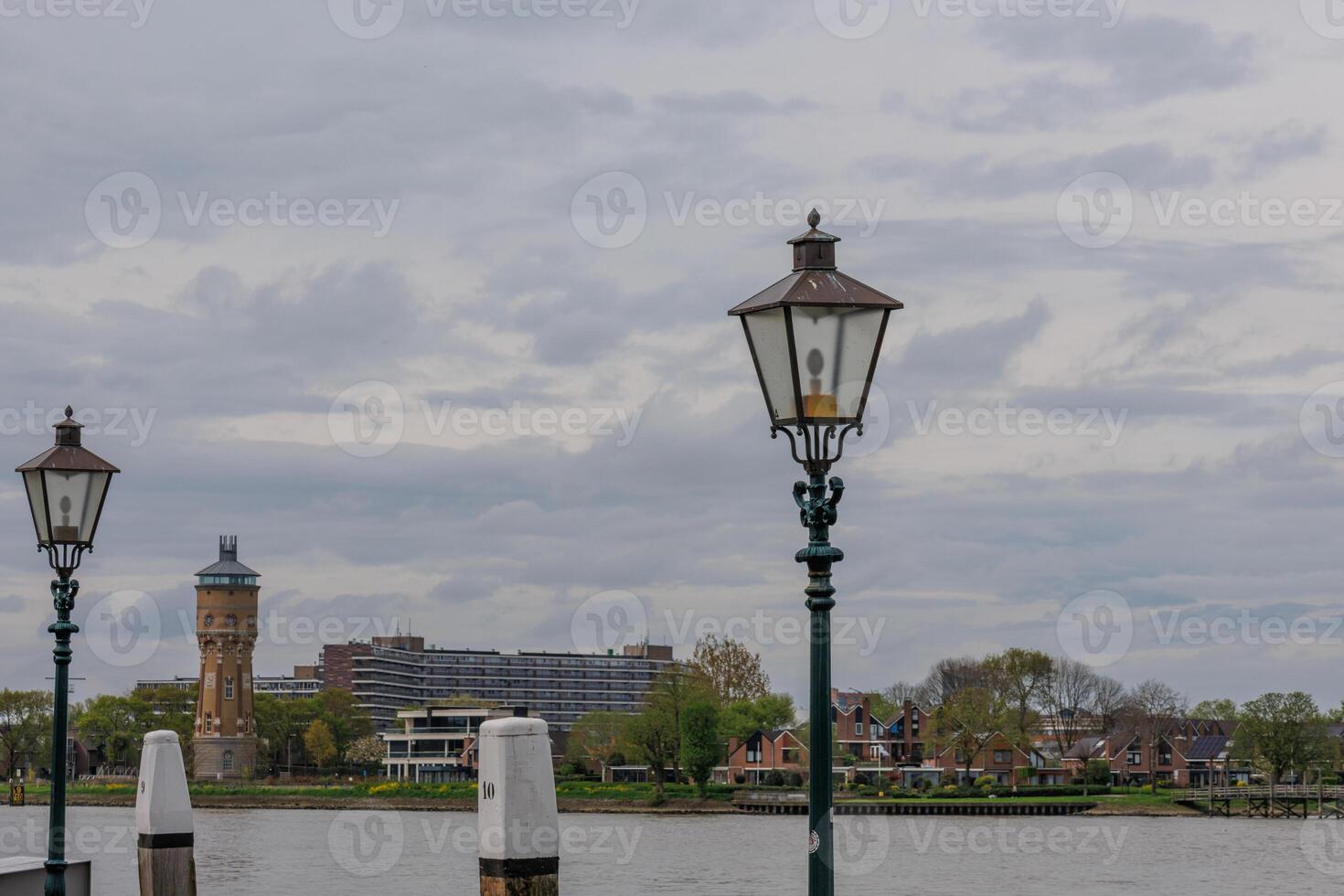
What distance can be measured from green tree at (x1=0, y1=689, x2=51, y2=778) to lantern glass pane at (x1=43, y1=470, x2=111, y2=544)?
14880 cm

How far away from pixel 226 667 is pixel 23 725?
751 inches

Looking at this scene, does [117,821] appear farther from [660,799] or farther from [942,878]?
[942,878]

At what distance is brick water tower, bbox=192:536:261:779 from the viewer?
15550 centimetres

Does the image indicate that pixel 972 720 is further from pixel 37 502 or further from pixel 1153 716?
pixel 37 502

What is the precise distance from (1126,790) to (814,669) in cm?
13452

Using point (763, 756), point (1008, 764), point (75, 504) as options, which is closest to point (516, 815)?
point (75, 504)

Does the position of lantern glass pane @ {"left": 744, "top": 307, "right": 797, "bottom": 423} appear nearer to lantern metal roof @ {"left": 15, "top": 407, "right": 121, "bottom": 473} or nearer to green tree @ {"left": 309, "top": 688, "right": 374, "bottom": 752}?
lantern metal roof @ {"left": 15, "top": 407, "right": 121, "bottom": 473}

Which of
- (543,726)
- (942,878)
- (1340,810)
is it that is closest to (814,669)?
(543,726)

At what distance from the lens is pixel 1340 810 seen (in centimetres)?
12175

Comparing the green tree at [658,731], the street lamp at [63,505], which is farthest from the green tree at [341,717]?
the street lamp at [63,505]

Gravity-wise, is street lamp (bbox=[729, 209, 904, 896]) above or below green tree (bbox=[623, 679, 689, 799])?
above

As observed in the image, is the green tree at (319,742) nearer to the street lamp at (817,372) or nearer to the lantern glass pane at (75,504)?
the lantern glass pane at (75,504)

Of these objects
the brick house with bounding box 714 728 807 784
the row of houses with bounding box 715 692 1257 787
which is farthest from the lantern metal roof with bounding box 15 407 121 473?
the brick house with bounding box 714 728 807 784

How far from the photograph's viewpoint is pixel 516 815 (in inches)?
307
